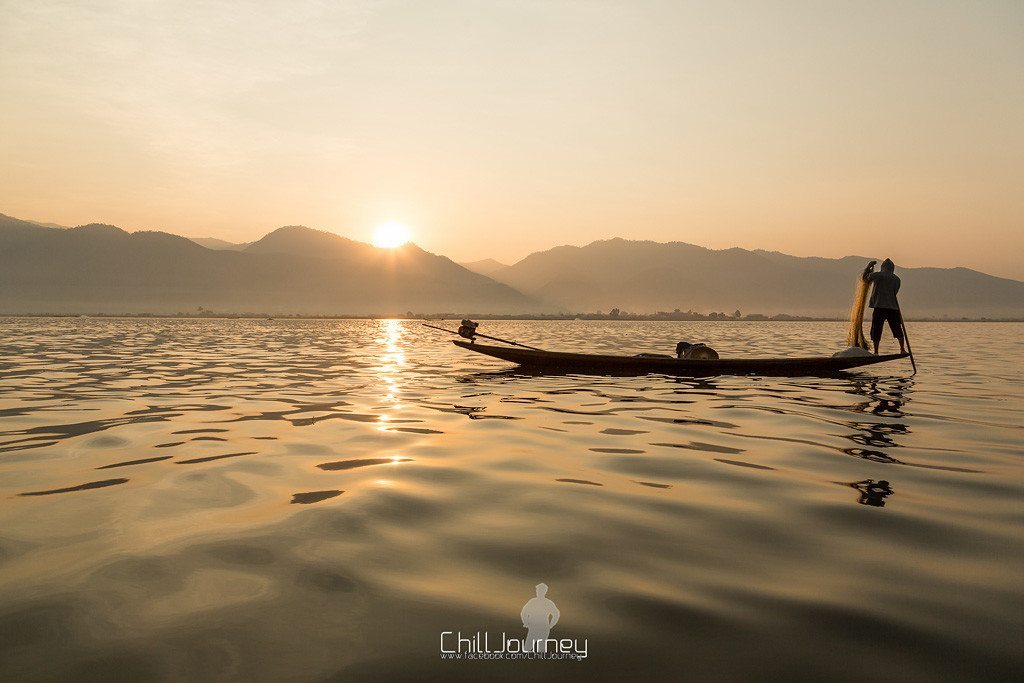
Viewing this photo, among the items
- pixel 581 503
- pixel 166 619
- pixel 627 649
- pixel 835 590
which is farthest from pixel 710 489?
pixel 166 619

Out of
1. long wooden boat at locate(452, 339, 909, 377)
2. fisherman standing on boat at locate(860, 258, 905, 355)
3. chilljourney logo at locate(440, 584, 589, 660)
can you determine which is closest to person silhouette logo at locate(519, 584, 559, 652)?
chilljourney logo at locate(440, 584, 589, 660)

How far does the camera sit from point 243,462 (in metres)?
7.91

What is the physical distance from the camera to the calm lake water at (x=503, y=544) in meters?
3.38

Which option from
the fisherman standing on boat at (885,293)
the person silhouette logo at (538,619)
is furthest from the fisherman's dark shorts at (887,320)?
the person silhouette logo at (538,619)

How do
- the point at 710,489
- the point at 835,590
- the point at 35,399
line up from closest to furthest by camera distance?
the point at 835,590 < the point at 710,489 < the point at 35,399

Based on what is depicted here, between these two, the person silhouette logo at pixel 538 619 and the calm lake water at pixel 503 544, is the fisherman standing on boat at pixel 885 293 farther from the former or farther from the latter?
the person silhouette logo at pixel 538 619

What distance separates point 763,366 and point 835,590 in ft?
52.6

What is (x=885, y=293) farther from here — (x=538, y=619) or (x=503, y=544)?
(x=538, y=619)

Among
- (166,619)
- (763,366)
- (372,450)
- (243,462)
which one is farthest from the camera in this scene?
(763,366)

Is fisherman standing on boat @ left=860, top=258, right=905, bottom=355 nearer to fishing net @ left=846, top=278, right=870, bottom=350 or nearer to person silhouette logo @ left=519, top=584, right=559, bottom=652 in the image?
fishing net @ left=846, top=278, right=870, bottom=350

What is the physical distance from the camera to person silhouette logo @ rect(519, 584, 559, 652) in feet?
11.6

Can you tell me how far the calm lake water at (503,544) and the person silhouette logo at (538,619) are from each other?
0.09m

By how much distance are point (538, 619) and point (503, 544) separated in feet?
4.34

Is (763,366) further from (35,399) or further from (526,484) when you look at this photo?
(35,399)
